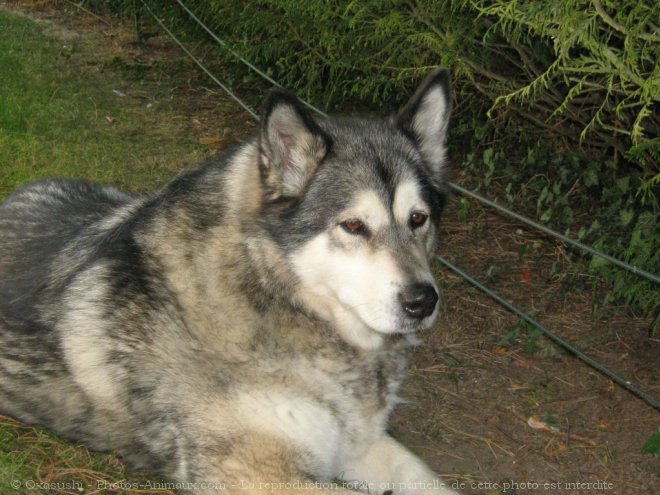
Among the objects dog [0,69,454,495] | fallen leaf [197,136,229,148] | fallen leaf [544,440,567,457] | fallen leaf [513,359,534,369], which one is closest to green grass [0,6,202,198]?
fallen leaf [197,136,229,148]

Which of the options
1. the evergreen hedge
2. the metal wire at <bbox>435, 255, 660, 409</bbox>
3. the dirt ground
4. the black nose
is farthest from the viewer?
the metal wire at <bbox>435, 255, 660, 409</bbox>

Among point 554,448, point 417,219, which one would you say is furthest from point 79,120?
point 554,448

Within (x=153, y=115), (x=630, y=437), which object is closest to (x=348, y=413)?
(x=630, y=437)

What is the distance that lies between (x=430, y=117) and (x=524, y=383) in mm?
1758

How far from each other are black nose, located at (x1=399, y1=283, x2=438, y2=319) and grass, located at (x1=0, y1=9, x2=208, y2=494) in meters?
3.63

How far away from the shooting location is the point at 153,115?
25.9 ft

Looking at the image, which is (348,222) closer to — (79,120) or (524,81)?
(524,81)

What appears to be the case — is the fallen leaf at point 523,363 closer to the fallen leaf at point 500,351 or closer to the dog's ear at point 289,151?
the fallen leaf at point 500,351

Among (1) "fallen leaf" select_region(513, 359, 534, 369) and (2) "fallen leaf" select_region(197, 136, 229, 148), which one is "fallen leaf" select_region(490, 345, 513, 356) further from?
(2) "fallen leaf" select_region(197, 136, 229, 148)

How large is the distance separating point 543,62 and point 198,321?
11.1ft

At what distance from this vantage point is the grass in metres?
6.42

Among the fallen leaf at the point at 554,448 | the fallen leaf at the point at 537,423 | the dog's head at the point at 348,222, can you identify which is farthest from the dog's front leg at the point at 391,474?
the fallen leaf at the point at 537,423

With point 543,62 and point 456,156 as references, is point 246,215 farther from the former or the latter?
point 456,156

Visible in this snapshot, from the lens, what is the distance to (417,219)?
10.8ft
